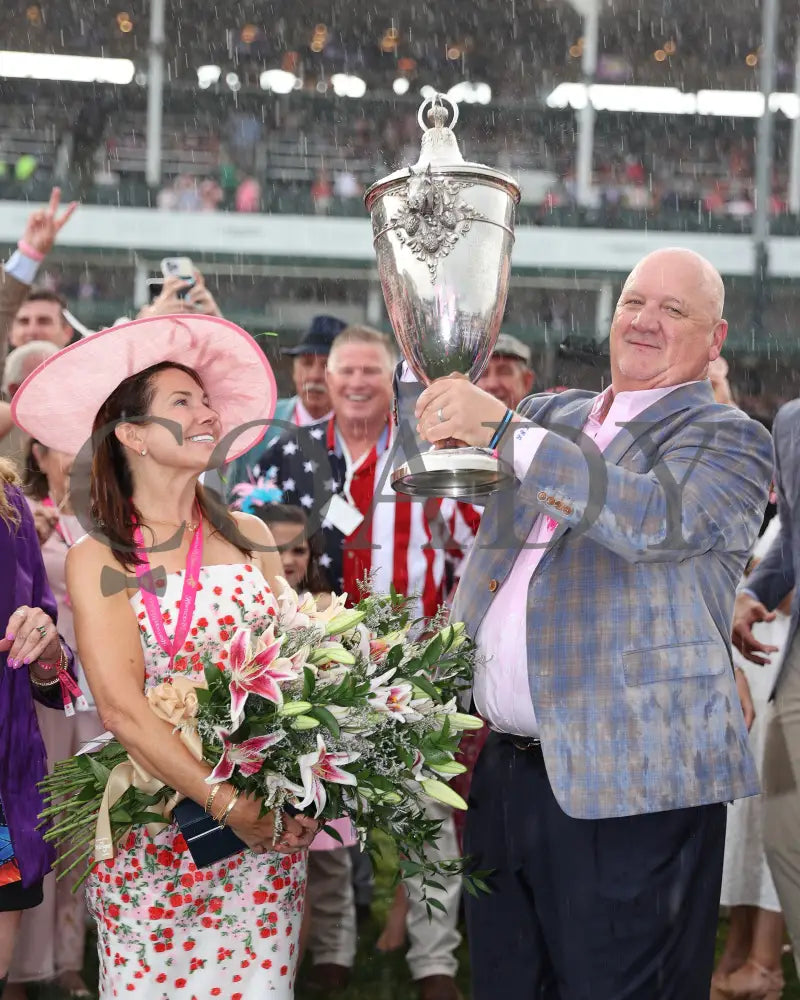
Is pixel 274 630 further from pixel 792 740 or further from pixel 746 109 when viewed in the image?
pixel 746 109

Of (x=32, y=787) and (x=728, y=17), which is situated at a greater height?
(x=728, y=17)

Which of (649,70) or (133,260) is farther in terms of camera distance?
(649,70)

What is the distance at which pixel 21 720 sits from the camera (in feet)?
9.51

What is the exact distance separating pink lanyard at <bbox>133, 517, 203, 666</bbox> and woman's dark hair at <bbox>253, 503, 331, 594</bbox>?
1.50m

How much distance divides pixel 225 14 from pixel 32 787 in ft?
77.5

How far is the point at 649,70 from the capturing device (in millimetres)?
23828

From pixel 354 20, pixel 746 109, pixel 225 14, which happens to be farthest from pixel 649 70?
pixel 225 14

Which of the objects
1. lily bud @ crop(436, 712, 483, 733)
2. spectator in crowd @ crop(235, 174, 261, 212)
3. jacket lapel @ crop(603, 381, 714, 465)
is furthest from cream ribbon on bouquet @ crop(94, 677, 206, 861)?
spectator in crowd @ crop(235, 174, 261, 212)

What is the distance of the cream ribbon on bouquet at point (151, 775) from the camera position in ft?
7.83

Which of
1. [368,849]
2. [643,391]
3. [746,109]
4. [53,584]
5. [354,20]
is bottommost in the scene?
[368,849]

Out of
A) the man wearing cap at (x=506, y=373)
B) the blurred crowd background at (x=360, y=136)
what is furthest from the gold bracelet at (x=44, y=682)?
the blurred crowd background at (x=360, y=136)

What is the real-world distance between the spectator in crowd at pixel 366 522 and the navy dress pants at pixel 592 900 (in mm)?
1398

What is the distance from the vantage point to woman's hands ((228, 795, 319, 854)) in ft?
7.90

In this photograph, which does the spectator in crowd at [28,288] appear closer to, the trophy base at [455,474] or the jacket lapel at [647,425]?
the trophy base at [455,474]
